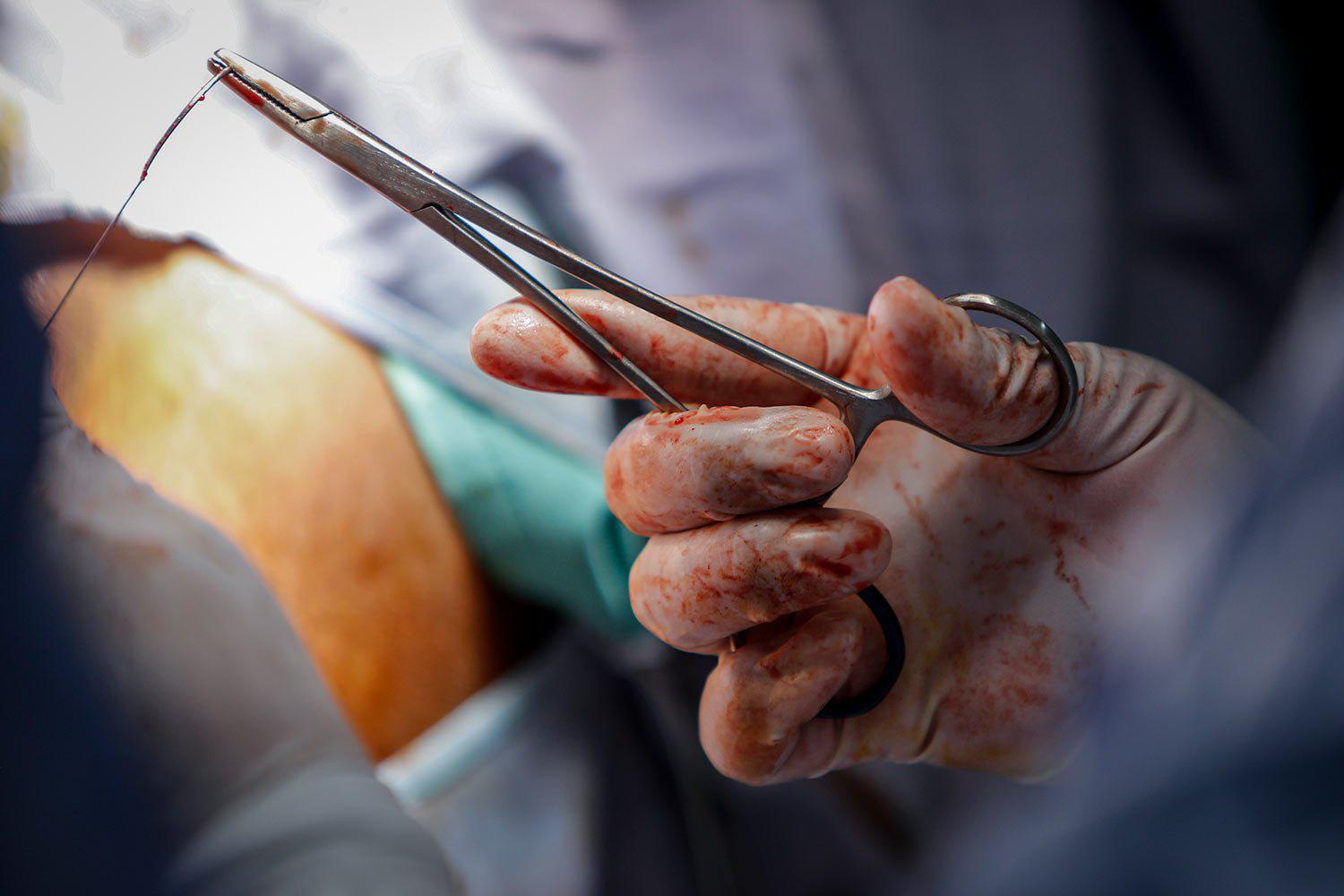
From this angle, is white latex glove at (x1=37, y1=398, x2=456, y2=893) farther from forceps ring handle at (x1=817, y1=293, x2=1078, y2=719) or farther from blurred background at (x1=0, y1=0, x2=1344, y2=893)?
forceps ring handle at (x1=817, y1=293, x2=1078, y2=719)

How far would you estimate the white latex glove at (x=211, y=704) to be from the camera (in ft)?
1.50

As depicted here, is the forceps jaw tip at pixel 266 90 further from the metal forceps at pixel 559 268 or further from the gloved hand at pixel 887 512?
the gloved hand at pixel 887 512

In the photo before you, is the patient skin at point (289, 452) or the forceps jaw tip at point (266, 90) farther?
the patient skin at point (289, 452)

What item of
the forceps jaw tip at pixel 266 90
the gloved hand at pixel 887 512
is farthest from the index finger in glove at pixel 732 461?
the forceps jaw tip at pixel 266 90

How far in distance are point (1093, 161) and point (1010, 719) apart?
2.03 feet

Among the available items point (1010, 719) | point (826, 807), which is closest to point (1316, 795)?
point (1010, 719)

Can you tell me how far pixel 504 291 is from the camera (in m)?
0.88

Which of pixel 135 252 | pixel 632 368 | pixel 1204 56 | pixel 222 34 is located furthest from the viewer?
pixel 1204 56

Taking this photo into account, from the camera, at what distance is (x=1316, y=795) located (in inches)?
12.0

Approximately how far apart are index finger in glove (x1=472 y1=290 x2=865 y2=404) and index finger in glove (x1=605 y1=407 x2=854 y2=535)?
40 mm

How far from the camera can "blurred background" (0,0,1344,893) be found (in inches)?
20.7

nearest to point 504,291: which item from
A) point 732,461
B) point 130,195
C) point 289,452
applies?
point 289,452

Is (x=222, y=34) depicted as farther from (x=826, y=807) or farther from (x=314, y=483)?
(x=826, y=807)

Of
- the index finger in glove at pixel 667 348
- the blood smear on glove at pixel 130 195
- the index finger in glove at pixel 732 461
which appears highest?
the blood smear on glove at pixel 130 195
